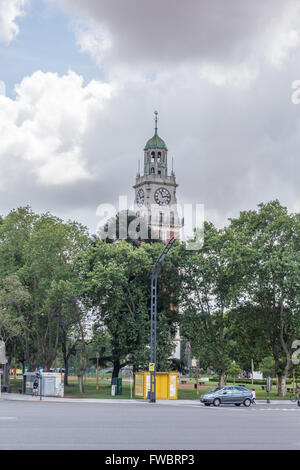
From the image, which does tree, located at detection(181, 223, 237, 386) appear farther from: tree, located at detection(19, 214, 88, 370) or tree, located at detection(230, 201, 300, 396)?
tree, located at detection(19, 214, 88, 370)

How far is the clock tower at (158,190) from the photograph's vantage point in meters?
127

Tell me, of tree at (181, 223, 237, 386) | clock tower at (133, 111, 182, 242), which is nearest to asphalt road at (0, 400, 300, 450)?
tree at (181, 223, 237, 386)

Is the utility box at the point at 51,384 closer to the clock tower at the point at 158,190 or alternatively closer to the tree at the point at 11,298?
the tree at the point at 11,298

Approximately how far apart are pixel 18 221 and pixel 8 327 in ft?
41.3

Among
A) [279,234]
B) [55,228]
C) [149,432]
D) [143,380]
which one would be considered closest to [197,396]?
[143,380]

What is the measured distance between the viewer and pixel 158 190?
425 feet

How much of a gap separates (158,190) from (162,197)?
1728 mm

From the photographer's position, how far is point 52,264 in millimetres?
62062

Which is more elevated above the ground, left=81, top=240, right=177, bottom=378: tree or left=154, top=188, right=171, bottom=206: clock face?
left=154, top=188, right=171, bottom=206: clock face

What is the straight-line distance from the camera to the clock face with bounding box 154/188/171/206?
129m

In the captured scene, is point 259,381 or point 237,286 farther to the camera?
point 259,381

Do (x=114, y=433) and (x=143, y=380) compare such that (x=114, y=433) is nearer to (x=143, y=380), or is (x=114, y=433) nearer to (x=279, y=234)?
(x=143, y=380)

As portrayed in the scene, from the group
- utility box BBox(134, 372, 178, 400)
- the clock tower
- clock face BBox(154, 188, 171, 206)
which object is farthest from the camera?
clock face BBox(154, 188, 171, 206)
